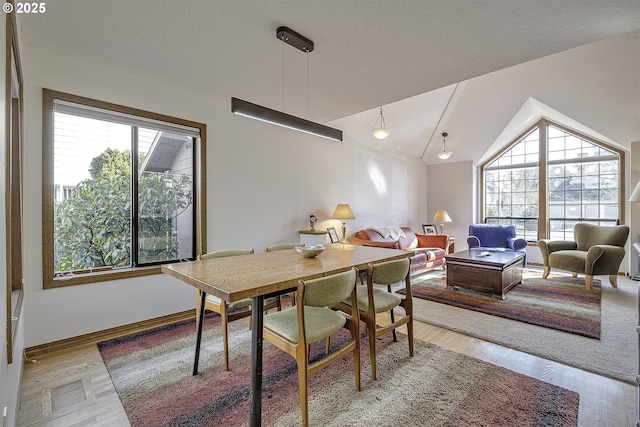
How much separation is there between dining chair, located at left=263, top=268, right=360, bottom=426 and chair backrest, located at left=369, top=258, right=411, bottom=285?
234mm

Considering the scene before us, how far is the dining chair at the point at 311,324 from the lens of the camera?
1546 mm

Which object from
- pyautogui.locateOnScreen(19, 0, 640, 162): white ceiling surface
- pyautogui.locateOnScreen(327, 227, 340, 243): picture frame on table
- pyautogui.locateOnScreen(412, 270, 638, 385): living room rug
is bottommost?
pyautogui.locateOnScreen(412, 270, 638, 385): living room rug

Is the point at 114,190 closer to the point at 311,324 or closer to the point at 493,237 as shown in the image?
the point at 311,324

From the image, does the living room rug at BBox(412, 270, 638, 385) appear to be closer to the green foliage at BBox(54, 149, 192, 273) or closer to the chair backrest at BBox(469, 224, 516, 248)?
the chair backrest at BBox(469, 224, 516, 248)

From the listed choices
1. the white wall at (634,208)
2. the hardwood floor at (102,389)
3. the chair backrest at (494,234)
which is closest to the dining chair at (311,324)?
the hardwood floor at (102,389)

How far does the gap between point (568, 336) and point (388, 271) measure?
6.72 ft

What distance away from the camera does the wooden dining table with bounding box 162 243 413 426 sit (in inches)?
56.7

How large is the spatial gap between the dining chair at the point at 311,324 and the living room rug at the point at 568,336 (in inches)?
63.8

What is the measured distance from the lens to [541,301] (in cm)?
362

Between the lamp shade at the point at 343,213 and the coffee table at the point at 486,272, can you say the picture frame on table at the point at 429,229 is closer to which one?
the coffee table at the point at 486,272

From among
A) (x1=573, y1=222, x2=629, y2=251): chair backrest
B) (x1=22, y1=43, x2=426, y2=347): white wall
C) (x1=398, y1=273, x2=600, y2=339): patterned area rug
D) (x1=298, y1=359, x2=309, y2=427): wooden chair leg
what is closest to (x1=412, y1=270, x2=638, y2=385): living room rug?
(x1=398, y1=273, x2=600, y2=339): patterned area rug

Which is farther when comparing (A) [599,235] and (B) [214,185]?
(A) [599,235]

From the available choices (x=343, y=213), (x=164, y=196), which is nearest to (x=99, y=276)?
(x=164, y=196)

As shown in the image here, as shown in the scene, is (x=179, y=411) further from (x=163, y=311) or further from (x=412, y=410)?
(x=163, y=311)
